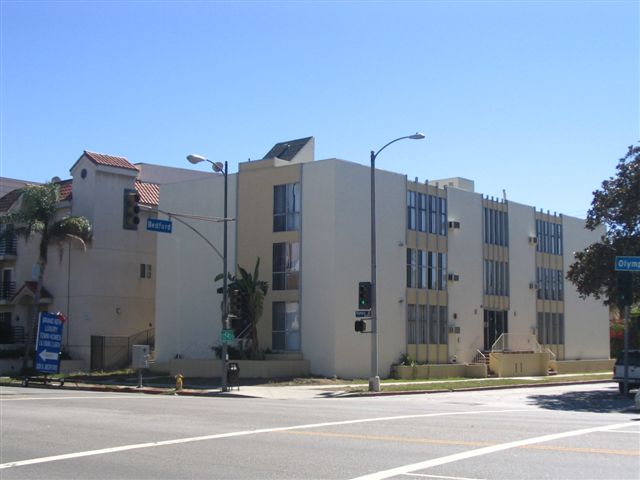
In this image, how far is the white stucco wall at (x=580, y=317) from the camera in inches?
2135

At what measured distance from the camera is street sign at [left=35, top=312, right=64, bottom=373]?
32094 millimetres

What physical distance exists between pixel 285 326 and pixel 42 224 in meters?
16.7

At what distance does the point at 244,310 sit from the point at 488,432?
23.7 meters

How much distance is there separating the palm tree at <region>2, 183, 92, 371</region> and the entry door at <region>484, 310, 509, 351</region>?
938 inches

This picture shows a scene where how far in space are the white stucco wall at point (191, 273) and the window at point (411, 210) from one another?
9.19 meters

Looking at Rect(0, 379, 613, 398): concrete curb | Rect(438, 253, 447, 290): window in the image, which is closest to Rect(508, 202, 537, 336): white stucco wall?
Rect(438, 253, 447, 290): window

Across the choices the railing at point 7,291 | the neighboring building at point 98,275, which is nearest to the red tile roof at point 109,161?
the neighboring building at point 98,275

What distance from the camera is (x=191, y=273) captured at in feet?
142

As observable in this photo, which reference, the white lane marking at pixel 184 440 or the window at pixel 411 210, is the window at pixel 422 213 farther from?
the white lane marking at pixel 184 440

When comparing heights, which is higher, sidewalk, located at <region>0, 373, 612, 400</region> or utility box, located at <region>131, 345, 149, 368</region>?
utility box, located at <region>131, 345, 149, 368</region>

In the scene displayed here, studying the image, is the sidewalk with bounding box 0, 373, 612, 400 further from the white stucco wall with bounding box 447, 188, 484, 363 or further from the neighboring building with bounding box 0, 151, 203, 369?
the neighboring building with bounding box 0, 151, 203, 369

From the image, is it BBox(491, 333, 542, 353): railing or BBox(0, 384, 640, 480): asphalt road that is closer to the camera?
BBox(0, 384, 640, 480): asphalt road

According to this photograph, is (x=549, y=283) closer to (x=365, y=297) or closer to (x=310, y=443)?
(x=365, y=297)

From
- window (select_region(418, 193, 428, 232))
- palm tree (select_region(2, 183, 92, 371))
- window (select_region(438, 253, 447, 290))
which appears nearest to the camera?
window (select_region(418, 193, 428, 232))
